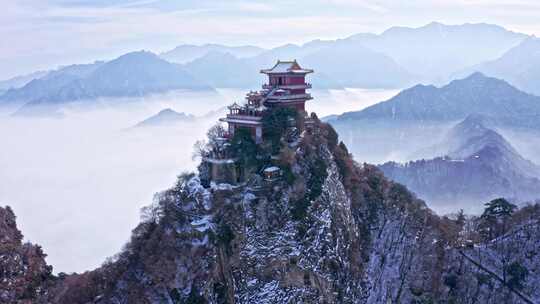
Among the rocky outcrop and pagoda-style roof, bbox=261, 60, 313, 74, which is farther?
pagoda-style roof, bbox=261, 60, 313, 74

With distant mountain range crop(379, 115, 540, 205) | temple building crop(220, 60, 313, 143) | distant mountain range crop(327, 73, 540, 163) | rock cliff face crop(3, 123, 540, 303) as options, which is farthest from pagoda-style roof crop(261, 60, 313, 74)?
distant mountain range crop(327, 73, 540, 163)

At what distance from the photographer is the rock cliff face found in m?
38.7

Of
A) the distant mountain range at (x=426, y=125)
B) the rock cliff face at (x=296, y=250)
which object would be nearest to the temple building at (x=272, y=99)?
the rock cliff face at (x=296, y=250)

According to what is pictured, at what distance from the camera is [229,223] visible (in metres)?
40.1

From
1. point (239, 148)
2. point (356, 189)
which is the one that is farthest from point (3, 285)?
point (356, 189)

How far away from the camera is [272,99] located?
48.9m

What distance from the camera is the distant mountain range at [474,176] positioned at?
121438 mm

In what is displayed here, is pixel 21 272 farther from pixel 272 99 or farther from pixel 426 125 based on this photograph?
pixel 426 125

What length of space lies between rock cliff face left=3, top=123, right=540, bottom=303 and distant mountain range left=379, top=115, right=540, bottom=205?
76.7m

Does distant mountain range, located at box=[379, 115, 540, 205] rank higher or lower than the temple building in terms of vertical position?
lower

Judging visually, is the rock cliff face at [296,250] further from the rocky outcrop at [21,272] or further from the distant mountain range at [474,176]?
the distant mountain range at [474,176]

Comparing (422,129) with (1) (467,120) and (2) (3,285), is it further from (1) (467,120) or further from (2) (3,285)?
(2) (3,285)

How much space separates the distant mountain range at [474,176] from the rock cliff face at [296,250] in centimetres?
7666

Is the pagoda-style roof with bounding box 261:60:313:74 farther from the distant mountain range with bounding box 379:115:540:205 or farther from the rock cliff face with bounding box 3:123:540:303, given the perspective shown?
the distant mountain range with bounding box 379:115:540:205
